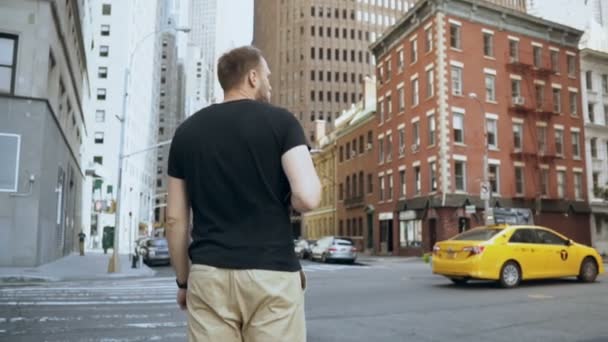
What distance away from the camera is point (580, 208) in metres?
41.8

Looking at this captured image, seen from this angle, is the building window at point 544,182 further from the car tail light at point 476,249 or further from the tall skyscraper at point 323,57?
the tall skyscraper at point 323,57

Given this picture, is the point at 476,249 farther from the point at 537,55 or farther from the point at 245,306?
the point at 537,55

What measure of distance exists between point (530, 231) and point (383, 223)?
30.5m

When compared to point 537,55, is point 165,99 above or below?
above

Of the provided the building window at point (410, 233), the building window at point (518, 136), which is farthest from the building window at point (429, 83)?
the building window at point (410, 233)

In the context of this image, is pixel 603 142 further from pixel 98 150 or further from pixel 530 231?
pixel 98 150

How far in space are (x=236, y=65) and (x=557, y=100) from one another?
44957 mm

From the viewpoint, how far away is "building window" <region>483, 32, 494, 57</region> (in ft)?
130

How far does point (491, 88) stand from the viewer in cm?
3928

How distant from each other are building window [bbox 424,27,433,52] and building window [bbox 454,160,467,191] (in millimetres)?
8481

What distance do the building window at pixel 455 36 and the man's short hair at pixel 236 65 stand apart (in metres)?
37.9

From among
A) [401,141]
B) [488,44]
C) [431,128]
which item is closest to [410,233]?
[401,141]

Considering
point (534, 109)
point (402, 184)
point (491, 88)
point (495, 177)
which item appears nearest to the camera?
point (495, 177)

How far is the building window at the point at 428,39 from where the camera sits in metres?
38.7
